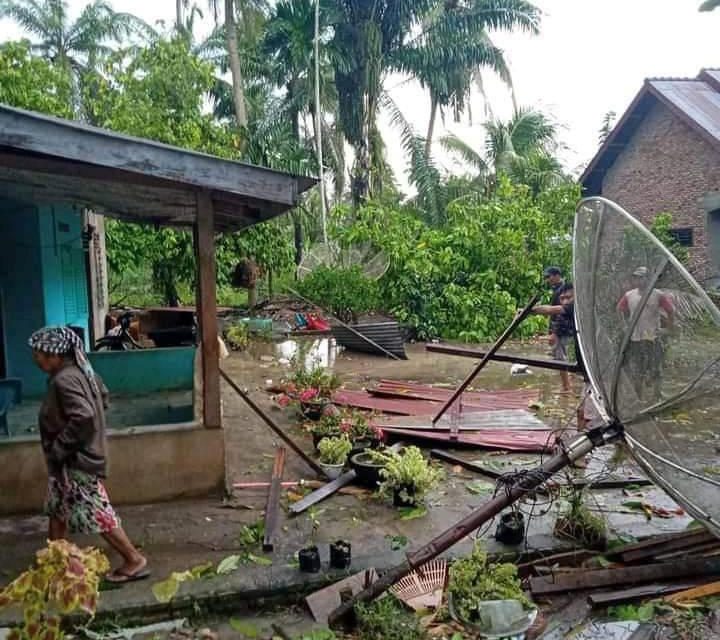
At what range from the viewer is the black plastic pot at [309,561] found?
3602mm

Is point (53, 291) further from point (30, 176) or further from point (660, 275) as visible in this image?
point (660, 275)

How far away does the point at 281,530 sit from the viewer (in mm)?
4246

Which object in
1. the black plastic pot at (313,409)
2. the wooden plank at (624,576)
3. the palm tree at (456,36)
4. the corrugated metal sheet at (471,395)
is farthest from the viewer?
the palm tree at (456,36)

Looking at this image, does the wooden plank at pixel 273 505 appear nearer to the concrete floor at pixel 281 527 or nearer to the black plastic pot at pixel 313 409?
the concrete floor at pixel 281 527

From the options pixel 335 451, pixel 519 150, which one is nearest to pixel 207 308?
pixel 335 451

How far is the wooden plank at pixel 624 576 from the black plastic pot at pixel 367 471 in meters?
1.62

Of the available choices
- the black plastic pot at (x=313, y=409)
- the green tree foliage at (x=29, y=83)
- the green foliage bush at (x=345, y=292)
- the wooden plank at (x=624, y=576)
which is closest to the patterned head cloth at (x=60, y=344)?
the wooden plank at (x=624, y=576)

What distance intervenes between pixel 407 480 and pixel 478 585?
1.37 m

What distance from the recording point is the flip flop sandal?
3480mm

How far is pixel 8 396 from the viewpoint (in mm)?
5785

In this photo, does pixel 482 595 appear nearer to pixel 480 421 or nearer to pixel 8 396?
pixel 480 421

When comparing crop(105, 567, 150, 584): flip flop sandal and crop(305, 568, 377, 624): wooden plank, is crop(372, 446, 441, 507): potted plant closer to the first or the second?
crop(305, 568, 377, 624): wooden plank

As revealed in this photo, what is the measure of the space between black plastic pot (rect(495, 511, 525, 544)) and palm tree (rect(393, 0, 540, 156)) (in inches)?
730

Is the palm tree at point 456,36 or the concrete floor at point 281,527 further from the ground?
the palm tree at point 456,36
